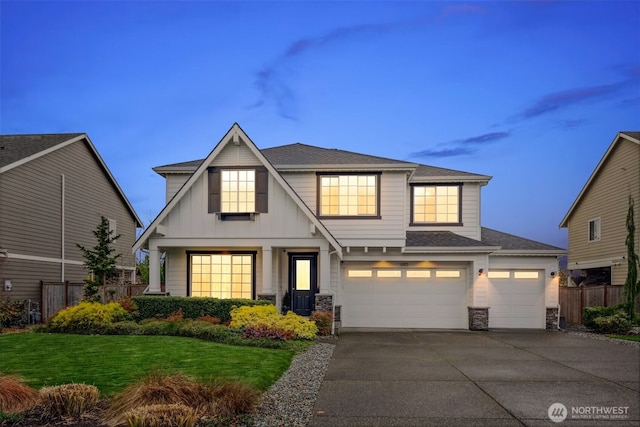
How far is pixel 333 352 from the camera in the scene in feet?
44.7

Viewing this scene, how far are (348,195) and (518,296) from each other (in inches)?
310

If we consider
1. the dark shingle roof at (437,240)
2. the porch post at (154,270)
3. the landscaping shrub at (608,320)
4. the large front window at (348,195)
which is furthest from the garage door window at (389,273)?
the porch post at (154,270)

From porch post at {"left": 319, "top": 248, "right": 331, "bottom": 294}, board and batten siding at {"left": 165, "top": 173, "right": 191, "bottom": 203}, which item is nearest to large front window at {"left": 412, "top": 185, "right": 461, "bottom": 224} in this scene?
porch post at {"left": 319, "top": 248, "right": 331, "bottom": 294}

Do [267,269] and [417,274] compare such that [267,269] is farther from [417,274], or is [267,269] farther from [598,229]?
[598,229]

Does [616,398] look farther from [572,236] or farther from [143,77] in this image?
[143,77]

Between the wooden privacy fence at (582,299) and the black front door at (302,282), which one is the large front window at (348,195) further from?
the wooden privacy fence at (582,299)

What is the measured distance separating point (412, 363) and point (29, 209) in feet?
60.5

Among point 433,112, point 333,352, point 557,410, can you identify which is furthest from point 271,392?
point 433,112

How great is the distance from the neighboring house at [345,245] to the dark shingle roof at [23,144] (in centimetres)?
664

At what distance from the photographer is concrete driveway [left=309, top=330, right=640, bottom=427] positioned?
23.7ft

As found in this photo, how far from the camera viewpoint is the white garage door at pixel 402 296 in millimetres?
20453

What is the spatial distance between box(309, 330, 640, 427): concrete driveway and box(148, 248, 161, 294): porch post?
752 cm

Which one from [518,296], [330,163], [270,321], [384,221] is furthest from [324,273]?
[518,296]

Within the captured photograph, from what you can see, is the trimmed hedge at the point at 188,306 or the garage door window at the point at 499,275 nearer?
the trimmed hedge at the point at 188,306
